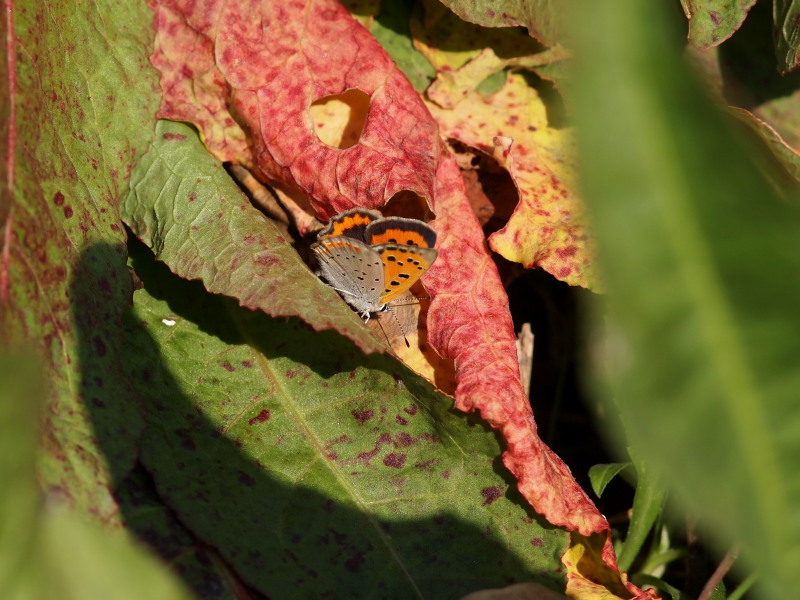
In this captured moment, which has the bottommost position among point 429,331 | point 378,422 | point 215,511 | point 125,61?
point 215,511

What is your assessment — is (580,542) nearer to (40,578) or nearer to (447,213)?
(447,213)

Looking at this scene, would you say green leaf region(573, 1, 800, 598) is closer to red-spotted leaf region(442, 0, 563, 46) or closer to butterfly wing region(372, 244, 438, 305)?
butterfly wing region(372, 244, 438, 305)

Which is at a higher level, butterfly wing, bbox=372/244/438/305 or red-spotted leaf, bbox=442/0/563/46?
red-spotted leaf, bbox=442/0/563/46

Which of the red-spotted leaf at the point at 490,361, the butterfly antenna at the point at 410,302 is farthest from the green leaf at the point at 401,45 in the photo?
the butterfly antenna at the point at 410,302

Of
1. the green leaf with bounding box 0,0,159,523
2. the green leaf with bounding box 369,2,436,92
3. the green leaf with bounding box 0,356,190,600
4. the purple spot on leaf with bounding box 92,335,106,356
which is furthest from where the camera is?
the green leaf with bounding box 369,2,436,92

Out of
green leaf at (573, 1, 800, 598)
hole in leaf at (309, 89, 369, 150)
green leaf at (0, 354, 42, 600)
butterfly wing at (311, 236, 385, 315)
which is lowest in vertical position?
butterfly wing at (311, 236, 385, 315)

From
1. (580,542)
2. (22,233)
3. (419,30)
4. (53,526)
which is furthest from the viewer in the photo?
(419,30)

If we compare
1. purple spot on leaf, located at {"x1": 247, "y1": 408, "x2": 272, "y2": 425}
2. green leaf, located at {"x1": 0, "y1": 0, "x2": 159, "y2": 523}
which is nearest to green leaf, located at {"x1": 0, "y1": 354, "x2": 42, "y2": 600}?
green leaf, located at {"x1": 0, "y1": 0, "x2": 159, "y2": 523}

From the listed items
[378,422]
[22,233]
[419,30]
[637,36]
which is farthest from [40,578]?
[419,30]

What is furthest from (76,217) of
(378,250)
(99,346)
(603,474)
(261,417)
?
(603,474)
